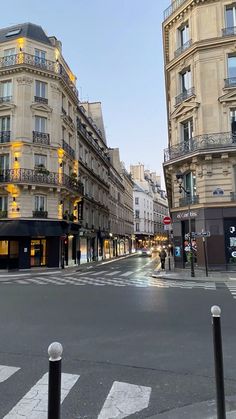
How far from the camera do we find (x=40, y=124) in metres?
29.8

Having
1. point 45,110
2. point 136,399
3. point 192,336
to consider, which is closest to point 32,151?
point 45,110

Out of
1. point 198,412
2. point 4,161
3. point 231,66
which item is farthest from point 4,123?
point 198,412

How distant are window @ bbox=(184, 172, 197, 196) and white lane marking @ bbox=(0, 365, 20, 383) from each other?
20277 mm

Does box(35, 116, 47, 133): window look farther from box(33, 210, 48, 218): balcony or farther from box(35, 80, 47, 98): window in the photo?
box(33, 210, 48, 218): balcony

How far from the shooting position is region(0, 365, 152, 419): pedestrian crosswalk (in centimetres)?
372

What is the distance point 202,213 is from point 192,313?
14148 mm

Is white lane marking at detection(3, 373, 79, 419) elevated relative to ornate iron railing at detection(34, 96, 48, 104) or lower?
lower

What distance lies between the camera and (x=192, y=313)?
9.05m

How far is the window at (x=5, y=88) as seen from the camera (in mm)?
29453

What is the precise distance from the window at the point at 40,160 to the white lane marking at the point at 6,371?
82.1 feet

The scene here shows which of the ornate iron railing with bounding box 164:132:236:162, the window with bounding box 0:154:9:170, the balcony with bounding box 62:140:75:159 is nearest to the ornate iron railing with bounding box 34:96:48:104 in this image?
the balcony with bounding box 62:140:75:159

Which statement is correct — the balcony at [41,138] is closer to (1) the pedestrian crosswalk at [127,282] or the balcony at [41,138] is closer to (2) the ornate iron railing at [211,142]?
(2) the ornate iron railing at [211,142]

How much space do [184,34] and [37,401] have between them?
2763cm

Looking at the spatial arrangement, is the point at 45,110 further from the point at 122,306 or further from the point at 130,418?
the point at 130,418
